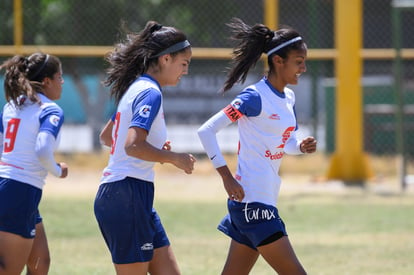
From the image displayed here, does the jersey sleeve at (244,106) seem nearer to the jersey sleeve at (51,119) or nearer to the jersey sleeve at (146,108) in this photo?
the jersey sleeve at (146,108)

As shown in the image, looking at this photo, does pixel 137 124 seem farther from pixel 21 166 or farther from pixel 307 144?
pixel 307 144

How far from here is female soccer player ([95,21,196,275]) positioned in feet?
15.3

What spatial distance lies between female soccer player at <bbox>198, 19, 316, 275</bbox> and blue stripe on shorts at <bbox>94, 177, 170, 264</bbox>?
61 cm

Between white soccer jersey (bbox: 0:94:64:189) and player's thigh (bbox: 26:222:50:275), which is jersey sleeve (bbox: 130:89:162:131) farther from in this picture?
player's thigh (bbox: 26:222:50:275)

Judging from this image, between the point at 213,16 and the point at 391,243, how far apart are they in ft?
28.7

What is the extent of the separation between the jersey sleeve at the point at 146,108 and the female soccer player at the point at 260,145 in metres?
0.58

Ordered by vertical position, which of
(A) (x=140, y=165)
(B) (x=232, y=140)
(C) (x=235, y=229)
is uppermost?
(A) (x=140, y=165)

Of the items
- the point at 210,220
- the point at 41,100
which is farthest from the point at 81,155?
the point at 41,100

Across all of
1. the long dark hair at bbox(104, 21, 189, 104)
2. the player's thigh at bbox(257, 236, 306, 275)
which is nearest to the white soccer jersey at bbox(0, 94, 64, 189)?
the long dark hair at bbox(104, 21, 189, 104)

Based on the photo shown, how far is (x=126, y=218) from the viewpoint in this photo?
15.5 ft

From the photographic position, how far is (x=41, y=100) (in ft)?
17.9

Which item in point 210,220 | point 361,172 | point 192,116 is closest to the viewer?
point 210,220

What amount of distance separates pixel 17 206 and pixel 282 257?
160 cm

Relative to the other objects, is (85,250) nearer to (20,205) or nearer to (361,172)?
(20,205)
